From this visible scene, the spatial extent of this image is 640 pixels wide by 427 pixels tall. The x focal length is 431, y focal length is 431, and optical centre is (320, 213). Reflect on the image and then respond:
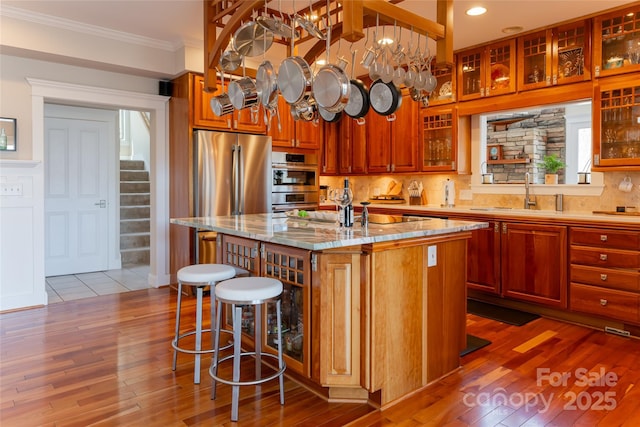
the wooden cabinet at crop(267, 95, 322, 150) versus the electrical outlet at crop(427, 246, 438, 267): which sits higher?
the wooden cabinet at crop(267, 95, 322, 150)

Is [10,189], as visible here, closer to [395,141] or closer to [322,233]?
[322,233]

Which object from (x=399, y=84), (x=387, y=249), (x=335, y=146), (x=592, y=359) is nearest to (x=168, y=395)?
(x=387, y=249)

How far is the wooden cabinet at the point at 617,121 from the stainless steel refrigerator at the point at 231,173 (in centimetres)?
330

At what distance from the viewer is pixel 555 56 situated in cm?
402

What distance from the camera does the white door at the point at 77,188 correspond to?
18.4 feet

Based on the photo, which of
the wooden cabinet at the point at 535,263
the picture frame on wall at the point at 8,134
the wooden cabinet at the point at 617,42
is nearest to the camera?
the wooden cabinet at the point at 617,42

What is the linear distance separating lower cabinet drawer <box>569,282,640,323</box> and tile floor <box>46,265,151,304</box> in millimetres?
4441

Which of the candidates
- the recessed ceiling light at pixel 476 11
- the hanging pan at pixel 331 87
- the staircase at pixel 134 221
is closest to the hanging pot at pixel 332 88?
the hanging pan at pixel 331 87

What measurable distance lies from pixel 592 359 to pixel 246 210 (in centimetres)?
351

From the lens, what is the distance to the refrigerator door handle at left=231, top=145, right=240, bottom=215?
4793mm

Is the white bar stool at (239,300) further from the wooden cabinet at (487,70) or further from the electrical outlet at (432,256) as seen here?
the wooden cabinet at (487,70)

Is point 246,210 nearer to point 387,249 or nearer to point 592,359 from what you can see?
point 387,249

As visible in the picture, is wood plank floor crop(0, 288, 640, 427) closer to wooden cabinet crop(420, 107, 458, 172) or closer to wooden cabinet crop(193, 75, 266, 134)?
wooden cabinet crop(420, 107, 458, 172)

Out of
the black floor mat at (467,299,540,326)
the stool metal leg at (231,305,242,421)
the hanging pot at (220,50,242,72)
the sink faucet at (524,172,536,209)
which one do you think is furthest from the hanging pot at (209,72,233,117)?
the sink faucet at (524,172,536,209)
